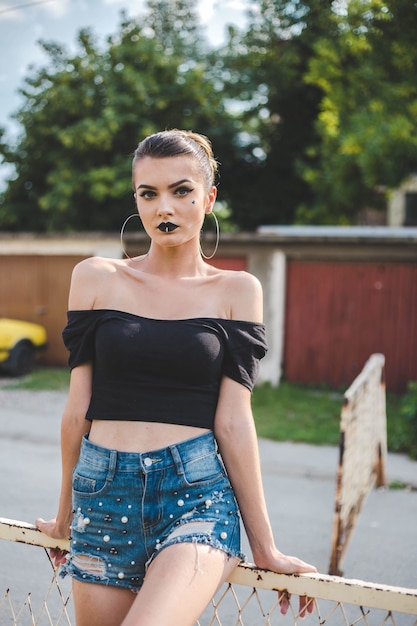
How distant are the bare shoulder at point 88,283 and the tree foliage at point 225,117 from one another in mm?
10670

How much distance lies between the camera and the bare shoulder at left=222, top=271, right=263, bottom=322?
5.88 ft

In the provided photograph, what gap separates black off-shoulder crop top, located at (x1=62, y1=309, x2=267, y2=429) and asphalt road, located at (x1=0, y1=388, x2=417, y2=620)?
2644mm

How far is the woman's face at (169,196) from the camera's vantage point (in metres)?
1.80

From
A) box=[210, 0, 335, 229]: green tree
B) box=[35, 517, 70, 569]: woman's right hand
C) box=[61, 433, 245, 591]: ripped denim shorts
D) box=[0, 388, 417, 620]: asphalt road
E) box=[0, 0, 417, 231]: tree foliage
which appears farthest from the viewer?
box=[210, 0, 335, 229]: green tree

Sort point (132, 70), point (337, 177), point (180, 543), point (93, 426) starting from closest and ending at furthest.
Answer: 1. point (180, 543)
2. point (93, 426)
3. point (337, 177)
4. point (132, 70)

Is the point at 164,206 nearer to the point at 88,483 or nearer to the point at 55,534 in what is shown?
the point at 88,483

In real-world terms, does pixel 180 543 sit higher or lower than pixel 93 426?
lower

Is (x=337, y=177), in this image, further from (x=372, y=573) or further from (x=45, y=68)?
(x=372, y=573)

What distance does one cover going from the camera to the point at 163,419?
1.66 m

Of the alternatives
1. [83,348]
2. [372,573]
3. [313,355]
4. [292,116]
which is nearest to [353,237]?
[313,355]

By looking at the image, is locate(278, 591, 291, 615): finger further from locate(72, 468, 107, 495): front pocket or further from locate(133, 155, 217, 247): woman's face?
locate(133, 155, 217, 247): woman's face

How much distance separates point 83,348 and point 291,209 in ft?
63.4

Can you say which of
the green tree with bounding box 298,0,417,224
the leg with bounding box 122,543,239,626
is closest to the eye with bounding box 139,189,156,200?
the leg with bounding box 122,543,239,626

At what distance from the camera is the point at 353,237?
10.8m
